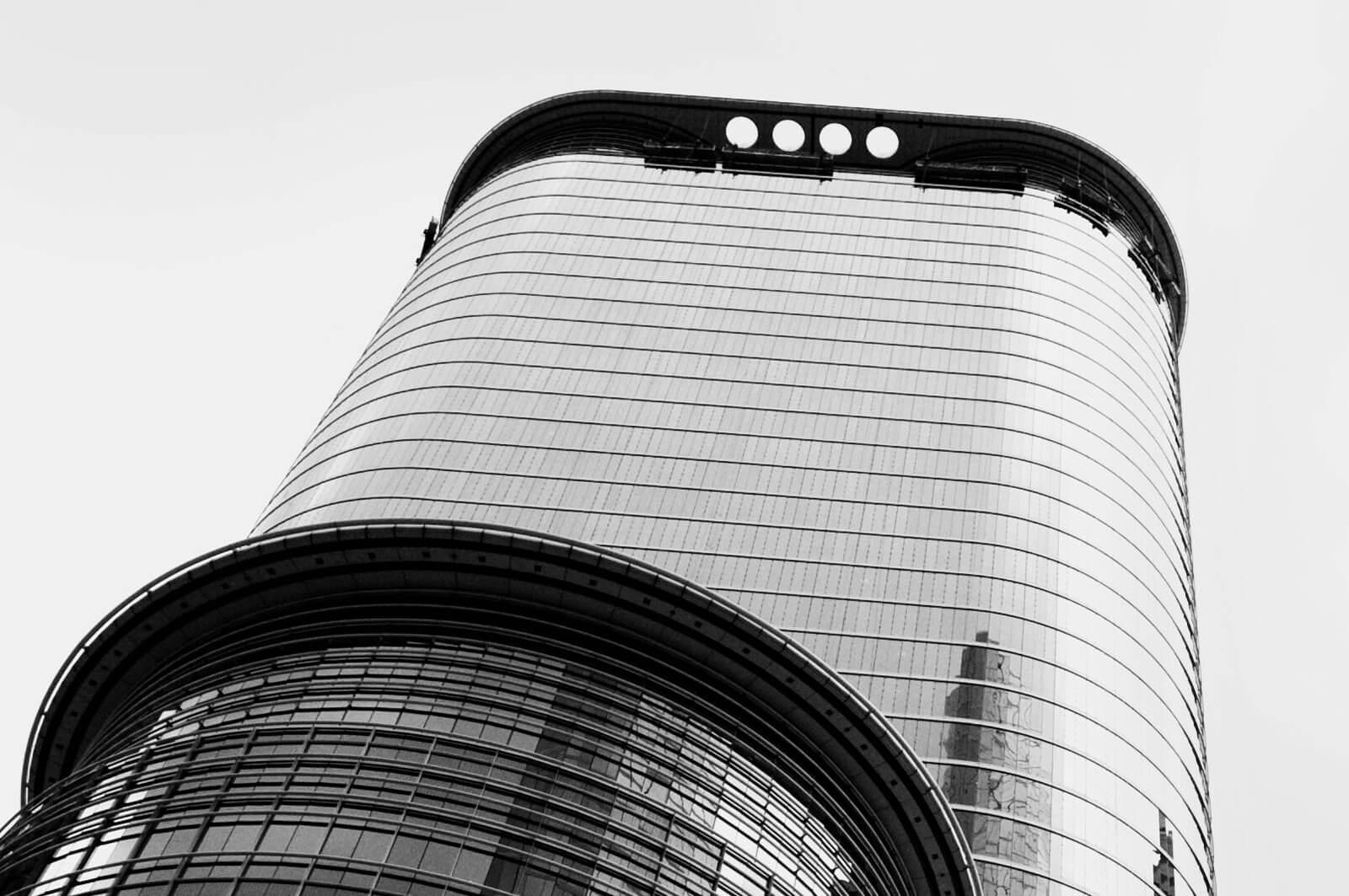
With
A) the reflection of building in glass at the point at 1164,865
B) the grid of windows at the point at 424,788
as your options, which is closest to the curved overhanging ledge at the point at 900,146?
the reflection of building in glass at the point at 1164,865

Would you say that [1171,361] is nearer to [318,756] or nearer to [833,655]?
[833,655]

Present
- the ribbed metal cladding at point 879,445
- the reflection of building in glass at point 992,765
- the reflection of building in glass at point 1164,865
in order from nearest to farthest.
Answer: the reflection of building in glass at point 992,765, the reflection of building in glass at point 1164,865, the ribbed metal cladding at point 879,445

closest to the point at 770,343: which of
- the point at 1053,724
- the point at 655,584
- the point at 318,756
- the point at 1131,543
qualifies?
the point at 1131,543

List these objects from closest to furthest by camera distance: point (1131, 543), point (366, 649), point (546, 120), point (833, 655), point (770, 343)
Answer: point (366, 649)
point (833, 655)
point (1131, 543)
point (770, 343)
point (546, 120)

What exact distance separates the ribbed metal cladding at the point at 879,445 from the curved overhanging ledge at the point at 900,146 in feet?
10.2

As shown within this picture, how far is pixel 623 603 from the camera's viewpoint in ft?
180

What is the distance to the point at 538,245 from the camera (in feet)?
370

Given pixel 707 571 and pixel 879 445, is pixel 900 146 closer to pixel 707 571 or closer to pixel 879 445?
pixel 879 445

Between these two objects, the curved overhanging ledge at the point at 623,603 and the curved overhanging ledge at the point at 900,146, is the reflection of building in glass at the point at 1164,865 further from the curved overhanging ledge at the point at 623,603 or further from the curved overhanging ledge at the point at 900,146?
the curved overhanging ledge at the point at 900,146

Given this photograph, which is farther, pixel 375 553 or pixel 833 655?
pixel 833 655

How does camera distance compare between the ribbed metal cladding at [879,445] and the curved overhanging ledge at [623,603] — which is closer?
the curved overhanging ledge at [623,603]

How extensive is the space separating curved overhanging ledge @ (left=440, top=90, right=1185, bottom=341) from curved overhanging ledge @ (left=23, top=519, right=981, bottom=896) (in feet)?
247

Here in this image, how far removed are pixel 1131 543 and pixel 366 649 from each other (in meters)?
55.4

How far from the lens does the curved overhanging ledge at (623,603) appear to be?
5441 centimetres
